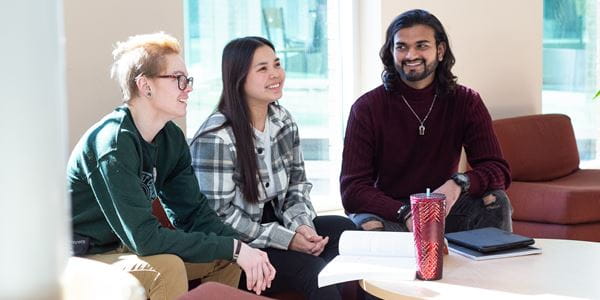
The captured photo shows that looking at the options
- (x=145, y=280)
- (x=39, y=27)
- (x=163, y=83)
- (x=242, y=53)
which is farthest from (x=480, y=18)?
→ (x=39, y=27)

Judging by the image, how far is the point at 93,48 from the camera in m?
2.79

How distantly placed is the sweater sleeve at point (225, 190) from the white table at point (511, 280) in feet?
2.03

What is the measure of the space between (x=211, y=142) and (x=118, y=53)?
45 cm

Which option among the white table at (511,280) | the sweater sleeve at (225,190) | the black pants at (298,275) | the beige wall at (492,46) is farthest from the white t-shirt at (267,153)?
the beige wall at (492,46)

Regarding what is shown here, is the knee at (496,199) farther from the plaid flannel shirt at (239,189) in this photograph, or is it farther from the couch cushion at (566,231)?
the couch cushion at (566,231)

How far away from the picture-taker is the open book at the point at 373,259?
6.58 feet

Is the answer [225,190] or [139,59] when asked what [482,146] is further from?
[139,59]

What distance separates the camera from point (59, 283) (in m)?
0.17

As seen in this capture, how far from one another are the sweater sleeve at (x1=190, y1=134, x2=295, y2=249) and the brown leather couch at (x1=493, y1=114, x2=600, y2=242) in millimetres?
1687

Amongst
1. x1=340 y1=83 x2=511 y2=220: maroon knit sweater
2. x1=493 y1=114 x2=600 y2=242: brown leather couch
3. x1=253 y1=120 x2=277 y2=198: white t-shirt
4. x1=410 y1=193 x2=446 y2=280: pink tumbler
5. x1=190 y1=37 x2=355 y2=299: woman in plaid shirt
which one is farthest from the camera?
x1=493 y1=114 x2=600 y2=242: brown leather couch

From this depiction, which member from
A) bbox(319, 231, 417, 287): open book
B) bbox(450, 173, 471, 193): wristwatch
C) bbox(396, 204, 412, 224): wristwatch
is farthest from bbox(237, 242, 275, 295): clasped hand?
bbox(450, 173, 471, 193): wristwatch

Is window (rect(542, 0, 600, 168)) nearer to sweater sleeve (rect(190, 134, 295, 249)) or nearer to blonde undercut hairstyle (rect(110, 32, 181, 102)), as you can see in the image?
sweater sleeve (rect(190, 134, 295, 249))

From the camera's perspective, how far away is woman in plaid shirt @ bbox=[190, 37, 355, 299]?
8.48ft

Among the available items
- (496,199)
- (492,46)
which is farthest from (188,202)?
(492,46)
